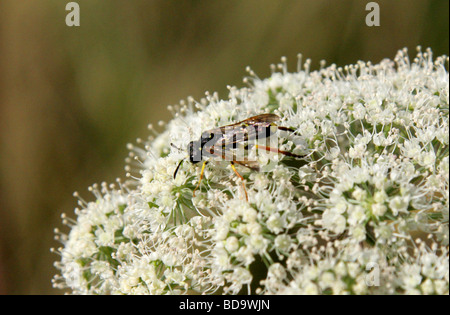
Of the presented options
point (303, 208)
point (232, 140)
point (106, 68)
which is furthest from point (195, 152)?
point (106, 68)

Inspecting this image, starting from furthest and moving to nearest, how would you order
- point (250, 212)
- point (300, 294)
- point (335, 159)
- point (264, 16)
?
point (264, 16) < point (335, 159) < point (250, 212) < point (300, 294)

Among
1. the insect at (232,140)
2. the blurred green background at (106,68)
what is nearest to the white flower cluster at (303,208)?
the insect at (232,140)

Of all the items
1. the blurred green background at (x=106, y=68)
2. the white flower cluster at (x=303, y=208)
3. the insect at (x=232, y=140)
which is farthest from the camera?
the blurred green background at (x=106, y=68)

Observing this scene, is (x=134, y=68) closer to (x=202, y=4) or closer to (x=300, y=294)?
(x=202, y=4)

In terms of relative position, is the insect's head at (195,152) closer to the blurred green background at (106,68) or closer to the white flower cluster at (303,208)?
the white flower cluster at (303,208)

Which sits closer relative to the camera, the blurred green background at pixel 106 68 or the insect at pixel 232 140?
the insect at pixel 232 140

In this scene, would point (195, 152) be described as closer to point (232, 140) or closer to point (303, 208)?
point (232, 140)

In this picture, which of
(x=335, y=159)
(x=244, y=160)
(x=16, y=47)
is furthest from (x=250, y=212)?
(x=16, y=47)
